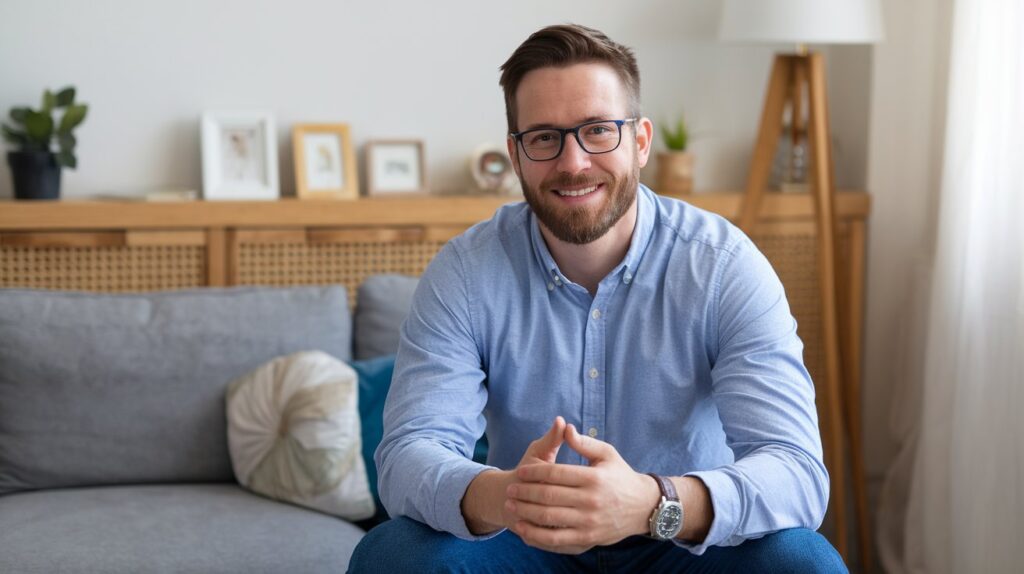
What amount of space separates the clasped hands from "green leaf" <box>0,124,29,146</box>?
5.83 ft

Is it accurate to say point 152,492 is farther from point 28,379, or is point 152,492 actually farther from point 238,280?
point 238,280

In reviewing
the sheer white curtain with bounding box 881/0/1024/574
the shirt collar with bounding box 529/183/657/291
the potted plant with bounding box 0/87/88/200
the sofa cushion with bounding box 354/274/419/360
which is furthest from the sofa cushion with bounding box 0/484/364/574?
the sheer white curtain with bounding box 881/0/1024/574

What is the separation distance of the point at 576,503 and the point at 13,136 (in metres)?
1.87

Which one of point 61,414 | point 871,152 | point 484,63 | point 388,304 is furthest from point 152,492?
point 871,152

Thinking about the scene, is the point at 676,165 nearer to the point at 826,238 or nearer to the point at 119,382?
the point at 826,238

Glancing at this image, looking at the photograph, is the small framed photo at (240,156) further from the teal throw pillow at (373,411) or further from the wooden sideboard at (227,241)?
the teal throw pillow at (373,411)

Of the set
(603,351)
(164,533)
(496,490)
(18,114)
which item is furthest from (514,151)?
(18,114)

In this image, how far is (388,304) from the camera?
253cm

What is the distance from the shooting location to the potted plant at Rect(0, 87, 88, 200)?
271cm

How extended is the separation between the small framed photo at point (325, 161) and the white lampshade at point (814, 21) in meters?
1.02

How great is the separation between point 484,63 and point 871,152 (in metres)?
1.02

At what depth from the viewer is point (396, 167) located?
9.77ft

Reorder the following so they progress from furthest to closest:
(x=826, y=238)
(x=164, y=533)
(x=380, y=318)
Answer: (x=826, y=238) → (x=380, y=318) → (x=164, y=533)

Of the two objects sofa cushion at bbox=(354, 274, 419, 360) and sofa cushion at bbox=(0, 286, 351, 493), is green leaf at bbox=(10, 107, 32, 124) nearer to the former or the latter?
sofa cushion at bbox=(0, 286, 351, 493)
